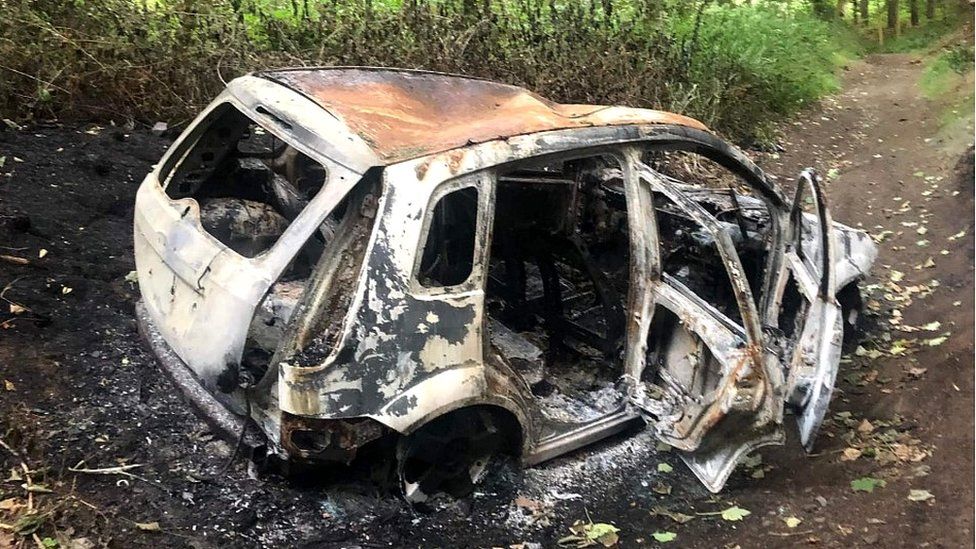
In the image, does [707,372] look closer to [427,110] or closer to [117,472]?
[427,110]

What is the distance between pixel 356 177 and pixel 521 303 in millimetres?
2190

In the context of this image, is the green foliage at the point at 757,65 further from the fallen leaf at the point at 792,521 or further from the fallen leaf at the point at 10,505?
the fallen leaf at the point at 10,505

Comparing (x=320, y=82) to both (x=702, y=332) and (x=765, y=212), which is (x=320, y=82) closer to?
(x=702, y=332)

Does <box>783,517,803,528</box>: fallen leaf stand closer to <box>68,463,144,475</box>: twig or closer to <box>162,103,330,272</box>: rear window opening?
<box>162,103,330,272</box>: rear window opening

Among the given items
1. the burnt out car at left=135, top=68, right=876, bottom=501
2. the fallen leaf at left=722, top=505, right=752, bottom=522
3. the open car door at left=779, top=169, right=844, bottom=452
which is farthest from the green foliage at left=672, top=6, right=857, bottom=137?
the fallen leaf at left=722, top=505, right=752, bottom=522

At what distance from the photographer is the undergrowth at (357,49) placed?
256 inches

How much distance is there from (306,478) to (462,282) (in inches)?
42.3

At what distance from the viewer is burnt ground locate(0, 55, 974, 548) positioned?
313cm

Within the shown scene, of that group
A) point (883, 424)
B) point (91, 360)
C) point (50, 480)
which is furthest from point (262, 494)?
point (883, 424)

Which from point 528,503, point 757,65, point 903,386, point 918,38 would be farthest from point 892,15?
point 528,503

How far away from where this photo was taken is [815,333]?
12.6 feet

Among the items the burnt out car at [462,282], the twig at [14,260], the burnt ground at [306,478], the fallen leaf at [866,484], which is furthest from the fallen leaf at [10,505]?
the fallen leaf at [866,484]

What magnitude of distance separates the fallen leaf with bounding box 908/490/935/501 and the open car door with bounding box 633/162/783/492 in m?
0.70

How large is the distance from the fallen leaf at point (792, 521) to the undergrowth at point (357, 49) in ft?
17.6
